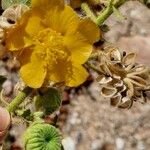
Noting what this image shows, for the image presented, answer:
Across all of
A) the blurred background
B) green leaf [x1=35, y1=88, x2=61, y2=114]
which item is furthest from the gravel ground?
green leaf [x1=35, y1=88, x2=61, y2=114]

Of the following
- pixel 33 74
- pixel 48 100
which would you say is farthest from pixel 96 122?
pixel 33 74

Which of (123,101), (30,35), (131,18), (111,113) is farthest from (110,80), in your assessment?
(131,18)

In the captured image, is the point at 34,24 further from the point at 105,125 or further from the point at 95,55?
the point at 105,125

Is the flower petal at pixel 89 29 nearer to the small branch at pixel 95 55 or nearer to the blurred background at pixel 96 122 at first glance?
the small branch at pixel 95 55

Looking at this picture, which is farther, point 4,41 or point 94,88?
point 94,88

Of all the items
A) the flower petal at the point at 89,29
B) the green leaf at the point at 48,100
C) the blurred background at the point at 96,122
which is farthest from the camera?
the blurred background at the point at 96,122

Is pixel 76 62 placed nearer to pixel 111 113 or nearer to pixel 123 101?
pixel 123 101

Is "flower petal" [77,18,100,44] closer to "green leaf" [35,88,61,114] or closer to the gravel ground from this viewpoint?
"green leaf" [35,88,61,114]

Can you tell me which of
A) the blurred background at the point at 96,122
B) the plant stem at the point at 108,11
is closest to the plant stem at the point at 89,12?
the plant stem at the point at 108,11
